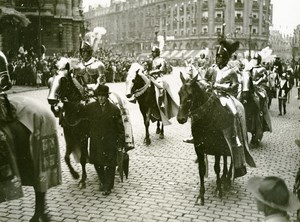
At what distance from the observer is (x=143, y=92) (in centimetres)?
1246

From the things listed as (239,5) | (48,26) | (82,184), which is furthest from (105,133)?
(239,5)

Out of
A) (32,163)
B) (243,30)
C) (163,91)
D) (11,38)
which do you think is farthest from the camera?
(243,30)

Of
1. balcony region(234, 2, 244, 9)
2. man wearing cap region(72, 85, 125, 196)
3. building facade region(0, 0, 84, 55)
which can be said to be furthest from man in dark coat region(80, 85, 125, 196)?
balcony region(234, 2, 244, 9)

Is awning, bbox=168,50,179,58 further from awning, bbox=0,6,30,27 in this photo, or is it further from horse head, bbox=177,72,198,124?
horse head, bbox=177,72,198,124

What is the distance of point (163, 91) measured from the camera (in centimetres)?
1353

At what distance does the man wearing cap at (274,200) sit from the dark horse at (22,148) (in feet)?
11.7

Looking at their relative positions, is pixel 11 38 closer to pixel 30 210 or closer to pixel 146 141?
pixel 146 141

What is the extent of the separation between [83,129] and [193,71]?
2571 millimetres

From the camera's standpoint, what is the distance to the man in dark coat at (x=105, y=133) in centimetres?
814

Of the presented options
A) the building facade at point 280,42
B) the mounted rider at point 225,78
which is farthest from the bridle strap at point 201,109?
the building facade at point 280,42

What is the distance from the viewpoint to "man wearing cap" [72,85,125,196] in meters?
8.14

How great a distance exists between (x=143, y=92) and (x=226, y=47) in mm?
4046

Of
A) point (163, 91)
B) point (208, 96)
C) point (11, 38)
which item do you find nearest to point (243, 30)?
point (11, 38)

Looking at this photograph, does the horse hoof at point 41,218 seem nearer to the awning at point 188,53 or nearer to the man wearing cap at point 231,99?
the man wearing cap at point 231,99
